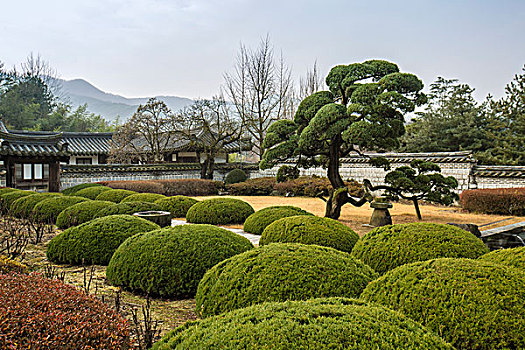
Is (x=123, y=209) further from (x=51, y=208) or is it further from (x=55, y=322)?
(x=55, y=322)

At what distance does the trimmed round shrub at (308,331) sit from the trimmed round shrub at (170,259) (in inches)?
83.9

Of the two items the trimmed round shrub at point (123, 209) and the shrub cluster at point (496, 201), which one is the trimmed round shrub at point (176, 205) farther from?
the shrub cluster at point (496, 201)

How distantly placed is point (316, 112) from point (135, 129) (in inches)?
576

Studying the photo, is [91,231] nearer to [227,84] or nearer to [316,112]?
[316,112]

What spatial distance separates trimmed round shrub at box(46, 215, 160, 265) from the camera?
523cm

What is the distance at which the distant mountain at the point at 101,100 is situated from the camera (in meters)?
92.8

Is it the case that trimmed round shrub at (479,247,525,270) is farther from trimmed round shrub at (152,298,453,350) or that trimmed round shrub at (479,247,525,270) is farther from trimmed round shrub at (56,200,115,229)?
trimmed round shrub at (56,200,115,229)

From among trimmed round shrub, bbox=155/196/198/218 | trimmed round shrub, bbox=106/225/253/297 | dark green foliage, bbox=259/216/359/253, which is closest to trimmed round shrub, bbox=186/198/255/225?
trimmed round shrub, bbox=155/196/198/218

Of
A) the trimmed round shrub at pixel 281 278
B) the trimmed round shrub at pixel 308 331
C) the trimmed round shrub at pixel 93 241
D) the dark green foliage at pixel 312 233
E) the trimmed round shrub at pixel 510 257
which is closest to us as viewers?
the trimmed round shrub at pixel 308 331

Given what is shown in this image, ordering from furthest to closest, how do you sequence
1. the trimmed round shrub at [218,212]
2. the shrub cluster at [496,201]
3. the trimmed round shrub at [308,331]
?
the shrub cluster at [496,201] < the trimmed round shrub at [218,212] < the trimmed round shrub at [308,331]

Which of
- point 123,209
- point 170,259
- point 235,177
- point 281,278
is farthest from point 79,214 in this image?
point 235,177

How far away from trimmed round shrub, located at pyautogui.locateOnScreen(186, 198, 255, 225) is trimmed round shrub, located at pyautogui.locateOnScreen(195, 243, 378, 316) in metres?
6.36

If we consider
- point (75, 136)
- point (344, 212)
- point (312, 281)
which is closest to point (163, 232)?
point (312, 281)

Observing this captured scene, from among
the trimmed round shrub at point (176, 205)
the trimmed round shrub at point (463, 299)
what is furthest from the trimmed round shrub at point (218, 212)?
the trimmed round shrub at point (463, 299)
